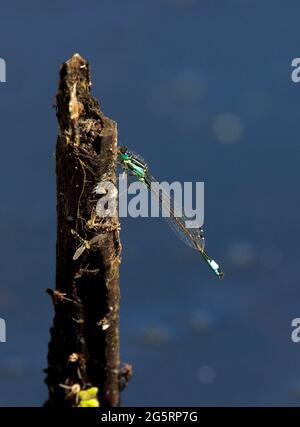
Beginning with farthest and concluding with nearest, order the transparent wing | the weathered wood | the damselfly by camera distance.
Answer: the transparent wing, the damselfly, the weathered wood

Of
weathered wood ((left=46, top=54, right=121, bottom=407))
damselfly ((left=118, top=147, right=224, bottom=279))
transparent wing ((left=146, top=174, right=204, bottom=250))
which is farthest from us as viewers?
transparent wing ((left=146, top=174, right=204, bottom=250))

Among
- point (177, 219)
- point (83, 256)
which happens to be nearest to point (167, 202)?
point (177, 219)

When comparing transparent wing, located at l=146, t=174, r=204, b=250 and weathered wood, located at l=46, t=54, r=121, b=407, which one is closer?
weathered wood, located at l=46, t=54, r=121, b=407

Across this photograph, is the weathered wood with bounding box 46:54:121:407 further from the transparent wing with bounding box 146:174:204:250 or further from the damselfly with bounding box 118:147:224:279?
the transparent wing with bounding box 146:174:204:250

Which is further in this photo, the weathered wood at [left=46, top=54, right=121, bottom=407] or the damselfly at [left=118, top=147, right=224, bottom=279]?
the damselfly at [left=118, top=147, right=224, bottom=279]

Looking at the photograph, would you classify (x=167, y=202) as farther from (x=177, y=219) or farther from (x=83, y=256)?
(x=83, y=256)

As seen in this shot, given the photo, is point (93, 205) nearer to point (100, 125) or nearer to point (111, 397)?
point (100, 125)

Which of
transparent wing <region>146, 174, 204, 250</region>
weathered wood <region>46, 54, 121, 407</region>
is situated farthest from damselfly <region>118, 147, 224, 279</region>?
weathered wood <region>46, 54, 121, 407</region>

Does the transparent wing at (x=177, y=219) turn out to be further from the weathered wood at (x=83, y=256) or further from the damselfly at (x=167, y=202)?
the weathered wood at (x=83, y=256)
